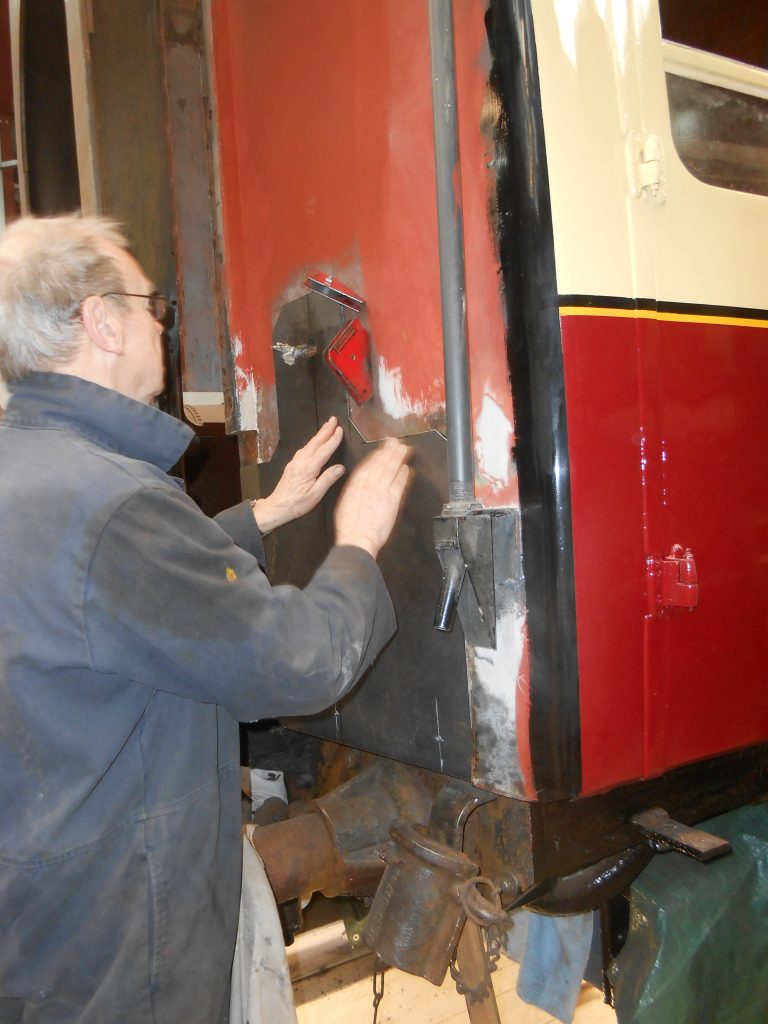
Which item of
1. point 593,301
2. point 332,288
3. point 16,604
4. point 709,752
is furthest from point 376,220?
point 709,752

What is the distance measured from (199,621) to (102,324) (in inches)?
22.5

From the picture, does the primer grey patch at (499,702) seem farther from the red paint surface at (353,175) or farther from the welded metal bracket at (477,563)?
the red paint surface at (353,175)

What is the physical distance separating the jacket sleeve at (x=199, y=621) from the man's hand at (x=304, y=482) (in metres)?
0.56

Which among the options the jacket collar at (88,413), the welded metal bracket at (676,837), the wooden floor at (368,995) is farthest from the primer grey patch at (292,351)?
the wooden floor at (368,995)

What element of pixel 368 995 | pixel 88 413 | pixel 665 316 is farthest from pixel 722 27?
pixel 368 995

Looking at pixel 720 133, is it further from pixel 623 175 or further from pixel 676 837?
pixel 676 837

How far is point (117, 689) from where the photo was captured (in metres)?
1.14

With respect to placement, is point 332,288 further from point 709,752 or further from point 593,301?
point 709,752

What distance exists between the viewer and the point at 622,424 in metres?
1.36

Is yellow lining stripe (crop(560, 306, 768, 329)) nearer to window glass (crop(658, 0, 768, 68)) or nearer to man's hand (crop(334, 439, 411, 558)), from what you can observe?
man's hand (crop(334, 439, 411, 558))

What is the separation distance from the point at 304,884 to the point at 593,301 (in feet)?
4.32

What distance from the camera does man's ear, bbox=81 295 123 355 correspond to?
1.27 metres

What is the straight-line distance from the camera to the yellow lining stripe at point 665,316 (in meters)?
1.30

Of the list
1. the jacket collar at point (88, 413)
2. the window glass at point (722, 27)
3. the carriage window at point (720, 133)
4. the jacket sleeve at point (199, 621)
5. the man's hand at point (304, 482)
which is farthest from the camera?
the window glass at point (722, 27)
